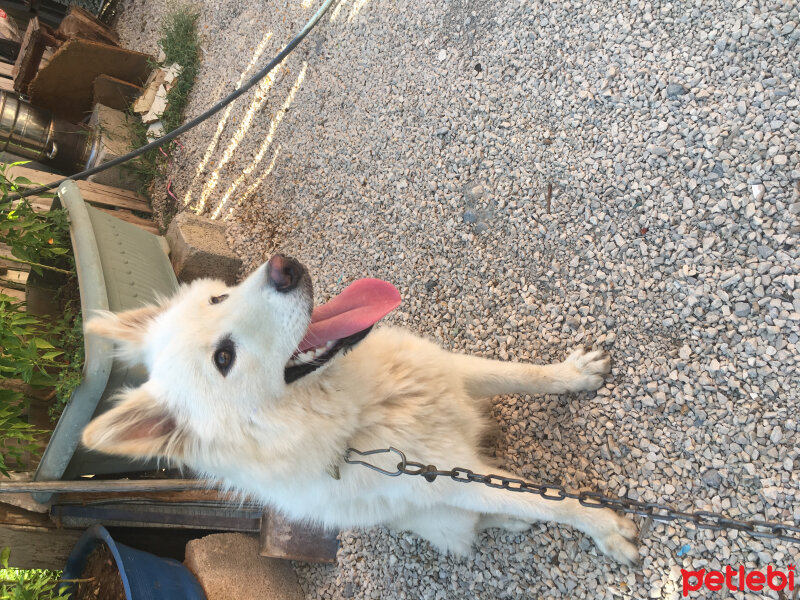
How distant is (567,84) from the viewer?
8.36 feet

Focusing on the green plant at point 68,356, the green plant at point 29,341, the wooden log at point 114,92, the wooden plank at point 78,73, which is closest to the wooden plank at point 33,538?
the green plant at point 29,341

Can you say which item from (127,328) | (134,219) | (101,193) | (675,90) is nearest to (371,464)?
(127,328)

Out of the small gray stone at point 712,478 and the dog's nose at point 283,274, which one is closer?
the dog's nose at point 283,274

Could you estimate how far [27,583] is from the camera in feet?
8.54

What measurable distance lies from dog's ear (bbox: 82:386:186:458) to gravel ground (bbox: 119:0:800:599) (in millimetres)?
1511

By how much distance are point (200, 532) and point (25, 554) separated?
961 millimetres

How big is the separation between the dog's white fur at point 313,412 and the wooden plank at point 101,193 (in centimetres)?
348

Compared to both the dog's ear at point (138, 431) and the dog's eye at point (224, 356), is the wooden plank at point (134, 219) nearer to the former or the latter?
the dog's ear at point (138, 431)

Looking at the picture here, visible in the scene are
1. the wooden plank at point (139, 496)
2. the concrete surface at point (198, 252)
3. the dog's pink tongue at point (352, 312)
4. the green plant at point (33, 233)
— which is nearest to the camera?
the dog's pink tongue at point (352, 312)

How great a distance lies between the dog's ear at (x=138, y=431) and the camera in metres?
1.54

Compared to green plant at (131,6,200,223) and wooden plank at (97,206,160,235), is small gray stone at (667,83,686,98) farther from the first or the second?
green plant at (131,6,200,223)

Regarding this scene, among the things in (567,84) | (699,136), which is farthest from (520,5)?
(699,136)

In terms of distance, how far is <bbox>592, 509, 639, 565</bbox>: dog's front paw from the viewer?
1.90 metres

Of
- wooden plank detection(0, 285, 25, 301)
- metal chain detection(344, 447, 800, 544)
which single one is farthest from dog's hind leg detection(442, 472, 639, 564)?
wooden plank detection(0, 285, 25, 301)
